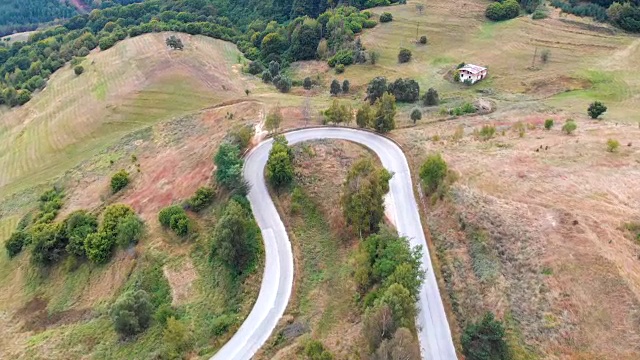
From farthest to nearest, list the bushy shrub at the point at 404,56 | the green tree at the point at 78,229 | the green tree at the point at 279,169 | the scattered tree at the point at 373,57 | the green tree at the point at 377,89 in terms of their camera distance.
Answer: the scattered tree at the point at 373,57 < the bushy shrub at the point at 404,56 < the green tree at the point at 377,89 < the green tree at the point at 78,229 < the green tree at the point at 279,169

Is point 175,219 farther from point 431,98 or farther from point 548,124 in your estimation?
point 548,124

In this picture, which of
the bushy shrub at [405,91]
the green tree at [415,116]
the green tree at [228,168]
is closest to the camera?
the green tree at [228,168]

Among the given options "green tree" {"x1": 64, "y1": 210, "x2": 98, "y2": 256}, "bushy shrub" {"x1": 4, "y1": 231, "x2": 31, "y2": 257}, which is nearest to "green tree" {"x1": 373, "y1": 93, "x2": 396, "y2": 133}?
"green tree" {"x1": 64, "y1": 210, "x2": 98, "y2": 256}

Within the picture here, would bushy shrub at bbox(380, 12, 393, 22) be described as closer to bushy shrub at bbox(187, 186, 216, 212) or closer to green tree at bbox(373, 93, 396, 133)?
green tree at bbox(373, 93, 396, 133)

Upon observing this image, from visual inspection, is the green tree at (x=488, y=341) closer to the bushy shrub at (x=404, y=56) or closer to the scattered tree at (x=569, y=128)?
the scattered tree at (x=569, y=128)

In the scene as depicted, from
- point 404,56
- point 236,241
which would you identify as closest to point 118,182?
point 236,241

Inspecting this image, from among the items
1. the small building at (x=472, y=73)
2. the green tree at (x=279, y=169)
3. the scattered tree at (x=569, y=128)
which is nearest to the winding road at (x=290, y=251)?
the green tree at (x=279, y=169)
